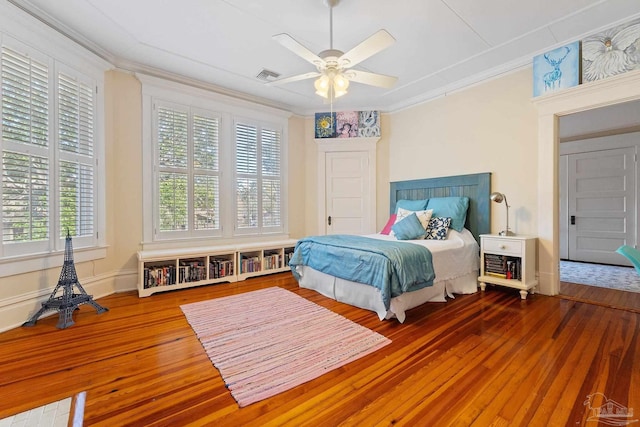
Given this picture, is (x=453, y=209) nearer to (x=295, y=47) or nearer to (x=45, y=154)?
(x=295, y=47)

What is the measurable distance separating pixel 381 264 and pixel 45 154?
3.39 meters

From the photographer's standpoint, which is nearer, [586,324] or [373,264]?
[586,324]

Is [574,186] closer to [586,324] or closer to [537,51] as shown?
[537,51]

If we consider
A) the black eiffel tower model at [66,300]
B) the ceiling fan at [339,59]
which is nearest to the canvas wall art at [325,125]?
the ceiling fan at [339,59]

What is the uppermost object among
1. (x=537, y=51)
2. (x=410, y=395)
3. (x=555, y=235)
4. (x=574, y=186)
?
(x=537, y=51)

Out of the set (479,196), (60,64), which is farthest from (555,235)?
(60,64)

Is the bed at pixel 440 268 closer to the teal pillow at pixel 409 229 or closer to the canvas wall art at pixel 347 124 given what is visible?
the teal pillow at pixel 409 229

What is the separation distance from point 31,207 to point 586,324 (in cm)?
509

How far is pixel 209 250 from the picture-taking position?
3.70 metres

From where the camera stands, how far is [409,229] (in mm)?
3553

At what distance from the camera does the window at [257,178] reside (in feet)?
14.5

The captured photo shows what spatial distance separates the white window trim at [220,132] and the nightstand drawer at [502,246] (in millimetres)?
3072

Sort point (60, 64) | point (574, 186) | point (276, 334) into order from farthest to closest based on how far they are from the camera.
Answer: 1. point (574, 186)
2. point (60, 64)
3. point (276, 334)

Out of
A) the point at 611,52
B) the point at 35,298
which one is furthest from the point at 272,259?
the point at 611,52
